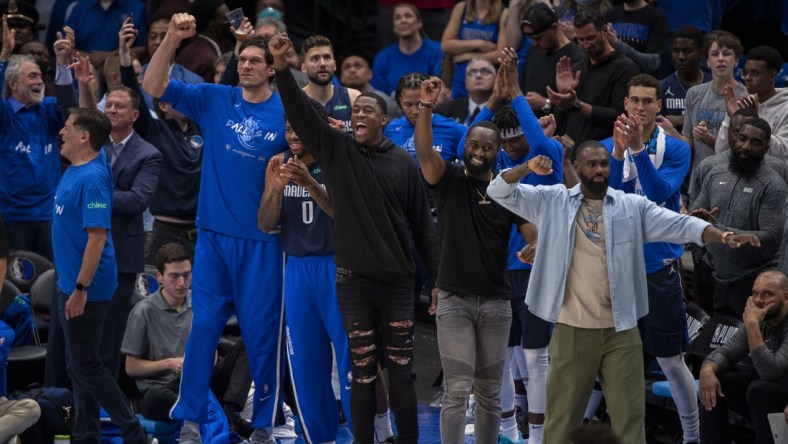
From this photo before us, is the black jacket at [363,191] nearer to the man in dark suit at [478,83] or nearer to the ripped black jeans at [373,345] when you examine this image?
the ripped black jeans at [373,345]

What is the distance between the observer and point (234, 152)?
8383mm

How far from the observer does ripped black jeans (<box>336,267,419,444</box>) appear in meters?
7.63

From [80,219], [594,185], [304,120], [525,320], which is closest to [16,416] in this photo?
[80,219]

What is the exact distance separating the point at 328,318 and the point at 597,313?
165 centimetres

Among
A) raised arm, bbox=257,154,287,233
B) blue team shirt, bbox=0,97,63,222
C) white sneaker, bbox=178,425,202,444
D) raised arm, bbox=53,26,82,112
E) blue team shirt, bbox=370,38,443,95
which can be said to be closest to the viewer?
raised arm, bbox=257,154,287,233

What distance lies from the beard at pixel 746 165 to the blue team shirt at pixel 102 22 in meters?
6.24

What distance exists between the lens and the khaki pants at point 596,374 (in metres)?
7.35

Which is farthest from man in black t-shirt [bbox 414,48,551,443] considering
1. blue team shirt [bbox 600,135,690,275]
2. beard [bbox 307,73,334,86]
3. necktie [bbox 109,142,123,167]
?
necktie [bbox 109,142,123,167]

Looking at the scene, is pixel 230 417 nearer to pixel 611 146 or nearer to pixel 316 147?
pixel 316 147

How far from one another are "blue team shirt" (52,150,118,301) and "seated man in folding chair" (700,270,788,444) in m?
3.62

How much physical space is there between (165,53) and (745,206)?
3.74m

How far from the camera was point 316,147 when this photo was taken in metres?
7.77

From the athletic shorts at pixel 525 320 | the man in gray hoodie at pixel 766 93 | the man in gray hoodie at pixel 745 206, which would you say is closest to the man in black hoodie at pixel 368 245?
the athletic shorts at pixel 525 320

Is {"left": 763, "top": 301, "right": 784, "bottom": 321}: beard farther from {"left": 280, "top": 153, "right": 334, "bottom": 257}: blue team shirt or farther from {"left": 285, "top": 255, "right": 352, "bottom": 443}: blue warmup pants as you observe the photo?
{"left": 280, "top": 153, "right": 334, "bottom": 257}: blue team shirt
